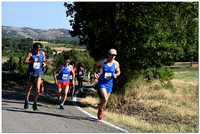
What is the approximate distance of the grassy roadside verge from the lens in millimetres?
7664

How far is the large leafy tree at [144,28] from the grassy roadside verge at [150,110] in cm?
227

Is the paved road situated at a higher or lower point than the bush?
lower

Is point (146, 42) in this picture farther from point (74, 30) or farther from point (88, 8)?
point (74, 30)

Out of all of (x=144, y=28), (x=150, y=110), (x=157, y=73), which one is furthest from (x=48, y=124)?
(x=157, y=73)

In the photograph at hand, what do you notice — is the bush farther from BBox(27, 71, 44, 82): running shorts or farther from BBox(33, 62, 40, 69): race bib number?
BBox(33, 62, 40, 69): race bib number

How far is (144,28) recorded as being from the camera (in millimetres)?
10758

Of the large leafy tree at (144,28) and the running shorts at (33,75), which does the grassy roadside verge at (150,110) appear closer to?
the large leafy tree at (144,28)

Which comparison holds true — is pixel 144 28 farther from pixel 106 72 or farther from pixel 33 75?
pixel 33 75

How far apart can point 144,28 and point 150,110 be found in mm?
4365

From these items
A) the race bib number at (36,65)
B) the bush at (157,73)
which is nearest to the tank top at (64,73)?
the race bib number at (36,65)

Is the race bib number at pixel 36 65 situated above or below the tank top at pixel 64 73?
above

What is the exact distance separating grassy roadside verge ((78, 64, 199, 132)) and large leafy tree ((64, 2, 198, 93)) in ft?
7.45

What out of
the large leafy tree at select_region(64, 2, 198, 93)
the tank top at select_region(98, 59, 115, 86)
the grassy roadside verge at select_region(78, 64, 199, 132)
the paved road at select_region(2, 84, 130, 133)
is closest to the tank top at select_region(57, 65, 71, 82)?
the paved road at select_region(2, 84, 130, 133)

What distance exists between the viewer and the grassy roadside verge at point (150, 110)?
7.66 meters
